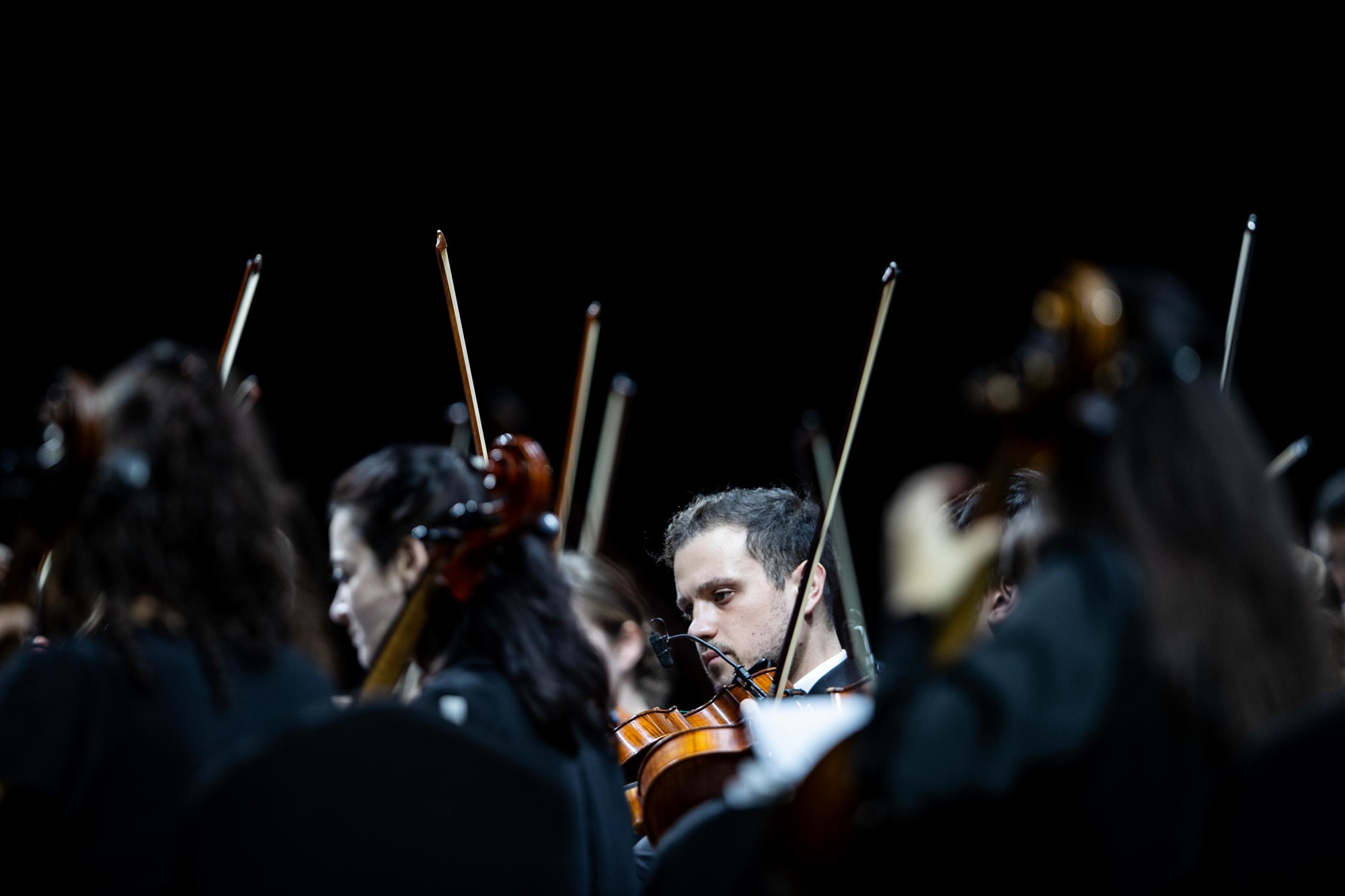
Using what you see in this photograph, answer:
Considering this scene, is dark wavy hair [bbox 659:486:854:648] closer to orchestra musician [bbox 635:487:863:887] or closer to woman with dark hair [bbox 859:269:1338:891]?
orchestra musician [bbox 635:487:863:887]

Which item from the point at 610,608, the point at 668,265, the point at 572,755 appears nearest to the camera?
the point at 572,755

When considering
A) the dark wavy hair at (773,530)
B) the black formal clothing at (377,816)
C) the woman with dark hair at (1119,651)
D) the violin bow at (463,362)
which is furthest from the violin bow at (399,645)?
the dark wavy hair at (773,530)

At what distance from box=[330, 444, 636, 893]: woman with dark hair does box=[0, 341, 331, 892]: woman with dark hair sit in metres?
0.26

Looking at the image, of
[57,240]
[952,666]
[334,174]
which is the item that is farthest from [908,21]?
[952,666]

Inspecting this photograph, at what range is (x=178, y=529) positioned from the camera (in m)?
1.75

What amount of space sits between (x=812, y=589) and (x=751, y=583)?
206mm

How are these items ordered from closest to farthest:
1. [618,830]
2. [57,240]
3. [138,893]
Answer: [138,893]
[618,830]
[57,240]

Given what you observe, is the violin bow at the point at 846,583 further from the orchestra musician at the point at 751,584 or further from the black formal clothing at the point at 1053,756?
the black formal clothing at the point at 1053,756

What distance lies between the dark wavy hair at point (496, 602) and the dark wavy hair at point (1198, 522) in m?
0.88

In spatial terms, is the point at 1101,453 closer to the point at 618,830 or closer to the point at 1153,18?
the point at 618,830

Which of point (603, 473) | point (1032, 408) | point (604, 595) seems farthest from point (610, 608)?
point (1032, 408)

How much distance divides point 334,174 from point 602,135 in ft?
3.20

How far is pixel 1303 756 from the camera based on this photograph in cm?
129

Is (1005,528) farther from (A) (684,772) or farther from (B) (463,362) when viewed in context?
(B) (463,362)
